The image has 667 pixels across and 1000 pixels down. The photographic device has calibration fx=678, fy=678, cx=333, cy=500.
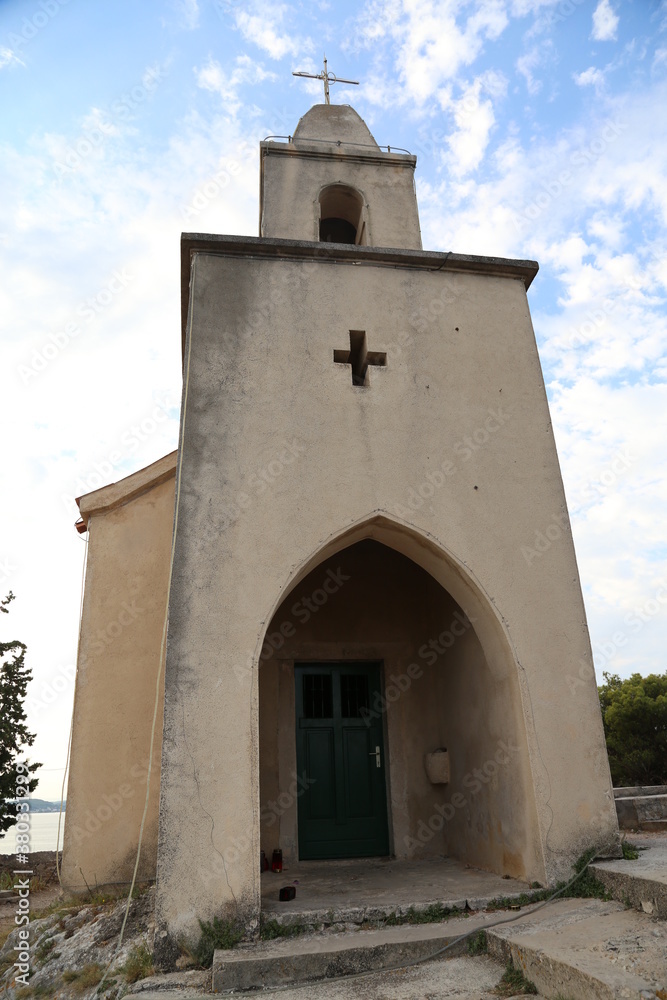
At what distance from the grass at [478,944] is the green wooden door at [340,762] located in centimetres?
331

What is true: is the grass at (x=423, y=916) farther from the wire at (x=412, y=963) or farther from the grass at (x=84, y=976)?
the grass at (x=84, y=976)

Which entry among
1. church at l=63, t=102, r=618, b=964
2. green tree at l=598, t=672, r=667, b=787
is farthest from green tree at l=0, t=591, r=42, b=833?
green tree at l=598, t=672, r=667, b=787

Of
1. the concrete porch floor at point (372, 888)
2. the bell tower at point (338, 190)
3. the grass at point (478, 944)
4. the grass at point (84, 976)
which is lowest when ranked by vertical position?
the grass at point (84, 976)

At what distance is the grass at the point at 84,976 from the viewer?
4766 millimetres

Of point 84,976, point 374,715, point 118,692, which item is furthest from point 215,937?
point 374,715

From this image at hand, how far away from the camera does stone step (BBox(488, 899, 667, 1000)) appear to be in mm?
3320

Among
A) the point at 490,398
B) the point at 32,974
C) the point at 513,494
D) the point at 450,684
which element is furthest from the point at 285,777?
the point at 490,398

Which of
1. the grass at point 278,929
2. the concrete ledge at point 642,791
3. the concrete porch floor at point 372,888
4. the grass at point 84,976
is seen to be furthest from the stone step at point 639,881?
the concrete ledge at point 642,791

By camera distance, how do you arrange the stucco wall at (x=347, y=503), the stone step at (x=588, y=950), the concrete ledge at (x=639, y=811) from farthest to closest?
the concrete ledge at (x=639, y=811), the stucco wall at (x=347, y=503), the stone step at (x=588, y=950)

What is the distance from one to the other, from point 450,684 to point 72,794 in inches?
161

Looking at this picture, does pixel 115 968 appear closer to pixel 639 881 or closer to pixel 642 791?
pixel 639 881

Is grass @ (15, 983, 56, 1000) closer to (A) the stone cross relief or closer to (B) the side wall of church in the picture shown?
(B) the side wall of church

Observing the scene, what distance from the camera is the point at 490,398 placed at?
6.77m

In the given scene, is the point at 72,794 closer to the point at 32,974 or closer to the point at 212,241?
the point at 32,974
